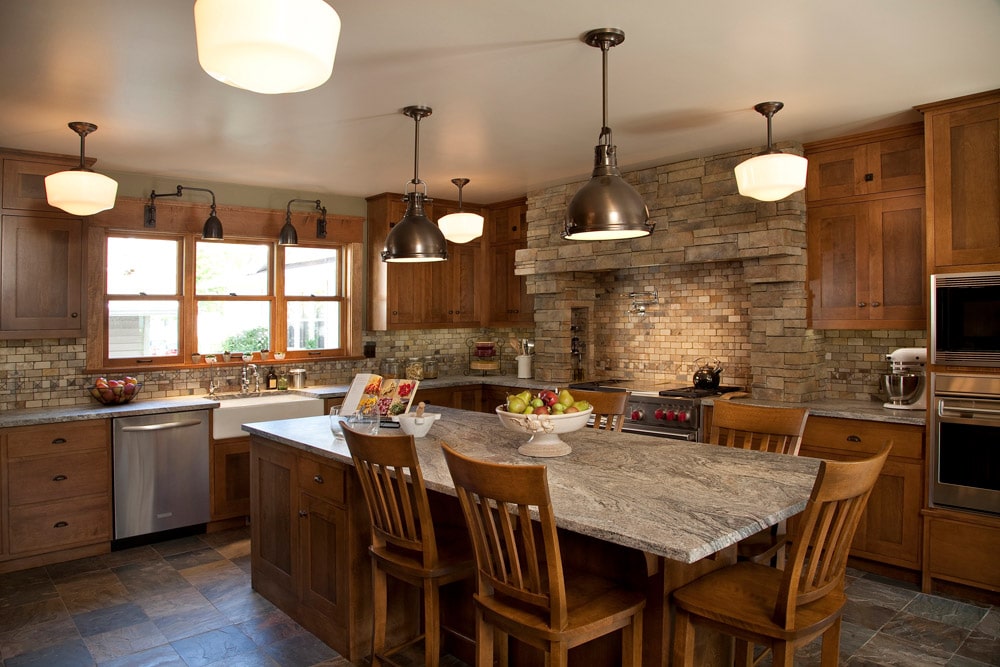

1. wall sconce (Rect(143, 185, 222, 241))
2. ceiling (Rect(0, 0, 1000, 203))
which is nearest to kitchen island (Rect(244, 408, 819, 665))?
ceiling (Rect(0, 0, 1000, 203))

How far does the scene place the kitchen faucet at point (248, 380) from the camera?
217 inches

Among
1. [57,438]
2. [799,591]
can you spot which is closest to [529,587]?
[799,591]

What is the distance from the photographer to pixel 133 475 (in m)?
4.54

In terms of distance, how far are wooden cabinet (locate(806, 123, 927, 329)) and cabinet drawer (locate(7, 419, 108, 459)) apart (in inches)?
185

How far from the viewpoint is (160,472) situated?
464 centimetres

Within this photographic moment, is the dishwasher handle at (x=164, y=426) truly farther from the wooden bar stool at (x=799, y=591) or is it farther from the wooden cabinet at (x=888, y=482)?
the wooden cabinet at (x=888, y=482)

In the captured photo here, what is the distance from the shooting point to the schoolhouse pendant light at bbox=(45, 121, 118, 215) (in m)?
3.47

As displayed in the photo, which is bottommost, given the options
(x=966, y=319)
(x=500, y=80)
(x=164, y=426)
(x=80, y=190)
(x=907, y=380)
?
(x=164, y=426)

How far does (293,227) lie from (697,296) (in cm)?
337

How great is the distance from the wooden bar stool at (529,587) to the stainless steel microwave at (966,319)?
101 inches

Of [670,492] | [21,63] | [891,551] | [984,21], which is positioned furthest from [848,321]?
[21,63]

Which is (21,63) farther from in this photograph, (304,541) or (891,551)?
(891,551)

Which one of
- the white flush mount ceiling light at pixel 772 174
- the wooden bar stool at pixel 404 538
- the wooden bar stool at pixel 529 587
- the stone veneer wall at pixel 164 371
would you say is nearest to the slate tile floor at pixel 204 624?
the wooden bar stool at pixel 404 538

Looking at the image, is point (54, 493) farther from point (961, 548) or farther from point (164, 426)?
point (961, 548)
